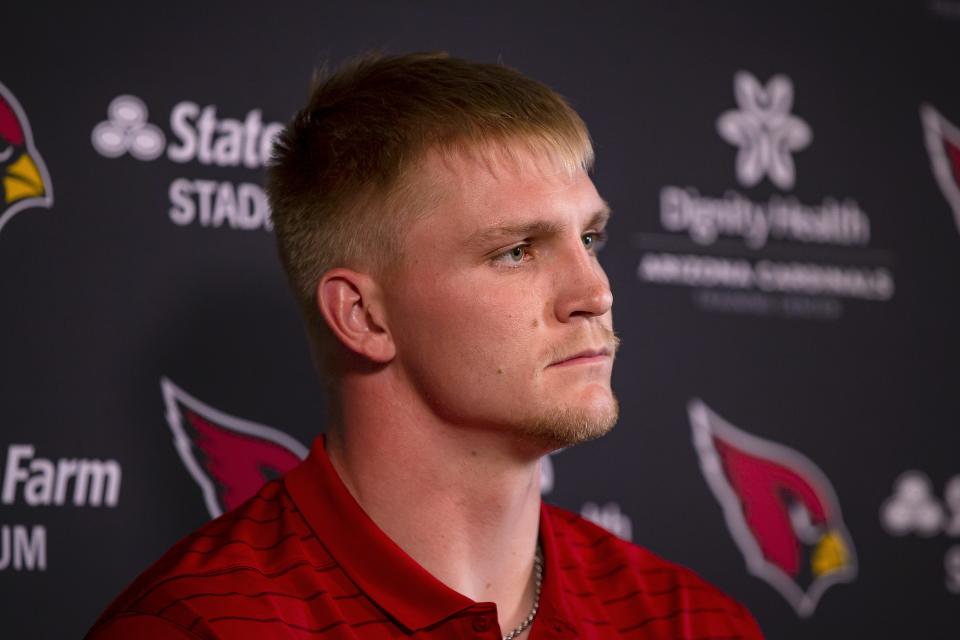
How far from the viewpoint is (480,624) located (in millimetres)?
1441

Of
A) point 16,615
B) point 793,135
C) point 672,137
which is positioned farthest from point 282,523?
point 793,135

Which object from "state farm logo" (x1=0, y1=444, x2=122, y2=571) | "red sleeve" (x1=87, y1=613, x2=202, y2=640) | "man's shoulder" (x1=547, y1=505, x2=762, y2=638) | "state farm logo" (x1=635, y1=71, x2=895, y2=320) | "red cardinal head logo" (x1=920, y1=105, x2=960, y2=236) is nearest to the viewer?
"red sleeve" (x1=87, y1=613, x2=202, y2=640)

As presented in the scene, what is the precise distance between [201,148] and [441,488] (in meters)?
0.77

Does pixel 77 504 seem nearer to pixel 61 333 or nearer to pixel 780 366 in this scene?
pixel 61 333

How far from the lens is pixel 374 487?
59.3 inches

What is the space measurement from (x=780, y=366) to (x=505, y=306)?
0.95m

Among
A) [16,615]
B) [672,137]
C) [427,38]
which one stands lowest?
[16,615]

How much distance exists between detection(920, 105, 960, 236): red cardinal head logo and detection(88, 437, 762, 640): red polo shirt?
1.14 meters

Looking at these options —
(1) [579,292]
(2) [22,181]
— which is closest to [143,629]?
(1) [579,292]

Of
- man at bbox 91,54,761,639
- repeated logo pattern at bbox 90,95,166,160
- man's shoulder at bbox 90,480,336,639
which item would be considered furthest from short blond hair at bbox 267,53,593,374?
repeated logo pattern at bbox 90,95,166,160

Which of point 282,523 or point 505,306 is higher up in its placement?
point 505,306

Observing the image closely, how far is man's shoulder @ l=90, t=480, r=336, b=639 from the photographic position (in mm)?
1325

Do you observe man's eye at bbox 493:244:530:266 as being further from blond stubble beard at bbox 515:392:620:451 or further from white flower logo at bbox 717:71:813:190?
white flower logo at bbox 717:71:813:190

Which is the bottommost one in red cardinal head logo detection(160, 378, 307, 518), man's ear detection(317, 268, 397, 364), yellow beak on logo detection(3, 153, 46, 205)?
red cardinal head logo detection(160, 378, 307, 518)
